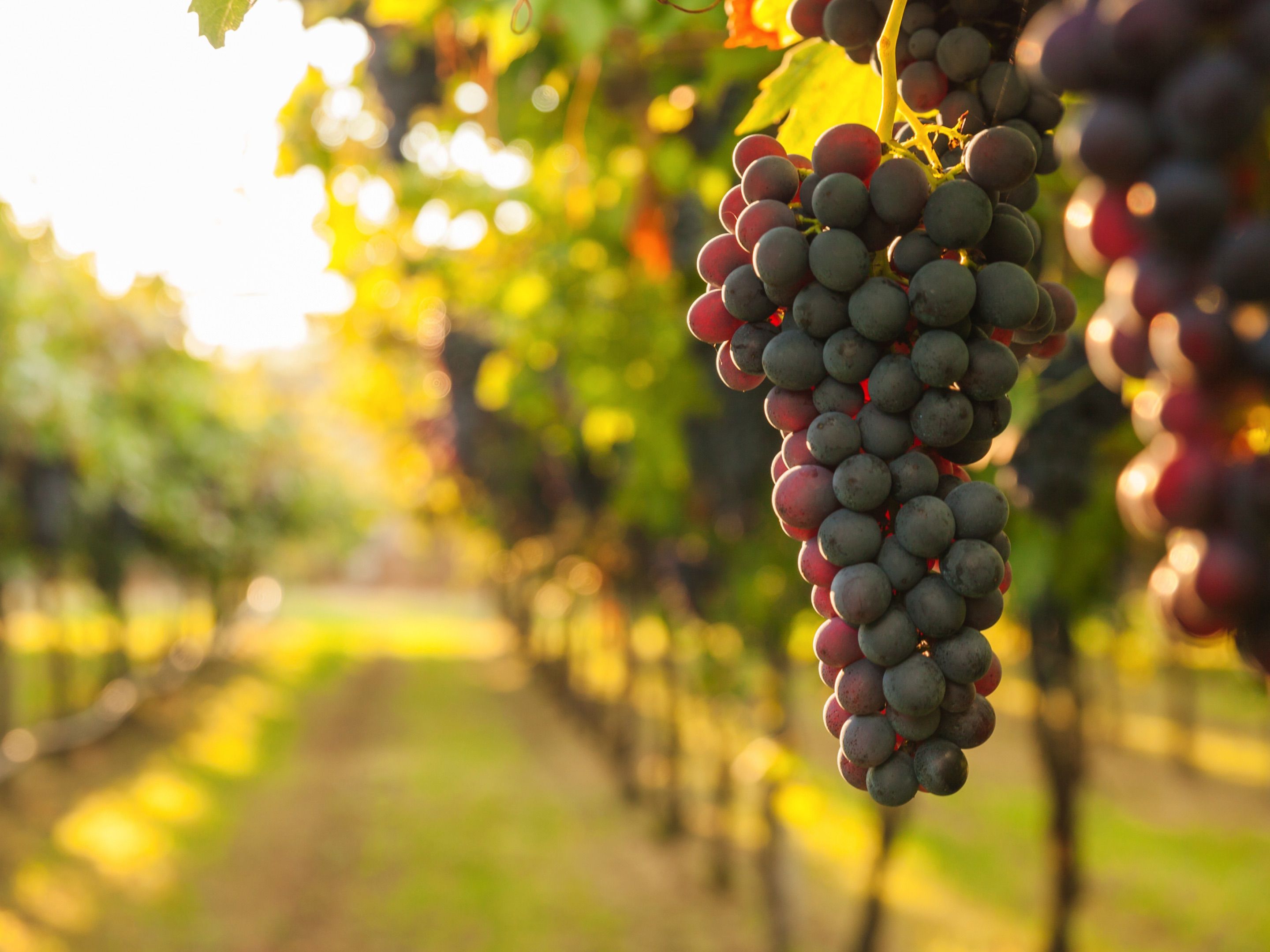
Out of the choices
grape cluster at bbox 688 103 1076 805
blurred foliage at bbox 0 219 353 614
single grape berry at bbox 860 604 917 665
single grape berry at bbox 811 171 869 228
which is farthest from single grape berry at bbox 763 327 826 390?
blurred foliage at bbox 0 219 353 614

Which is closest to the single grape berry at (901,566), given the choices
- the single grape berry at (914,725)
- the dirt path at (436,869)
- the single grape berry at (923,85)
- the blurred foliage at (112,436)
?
the single grape berry at (914,725)

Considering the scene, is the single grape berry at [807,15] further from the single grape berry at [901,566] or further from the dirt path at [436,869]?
the dirt path at [436,869]

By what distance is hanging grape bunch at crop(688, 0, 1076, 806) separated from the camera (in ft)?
2.55

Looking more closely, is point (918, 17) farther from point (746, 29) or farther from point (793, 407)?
point (793, 407)

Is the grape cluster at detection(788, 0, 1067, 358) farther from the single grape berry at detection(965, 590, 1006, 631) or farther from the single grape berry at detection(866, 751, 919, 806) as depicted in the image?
the single grape berry at detection(866, 751, 919, 806)

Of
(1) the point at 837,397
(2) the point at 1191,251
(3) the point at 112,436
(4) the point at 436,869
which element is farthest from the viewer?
(4) the point at 436,869

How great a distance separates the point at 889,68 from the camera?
2.69 ft

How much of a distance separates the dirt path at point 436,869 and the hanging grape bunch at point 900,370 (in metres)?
7.86

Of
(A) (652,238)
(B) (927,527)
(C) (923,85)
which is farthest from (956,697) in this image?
(A) (652,238)

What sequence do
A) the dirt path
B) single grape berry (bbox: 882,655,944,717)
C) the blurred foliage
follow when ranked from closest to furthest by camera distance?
single grape berry (bbox: 882,655,944,717)
the blurred foliage
the dirt path

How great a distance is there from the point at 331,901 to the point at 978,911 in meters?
5.67

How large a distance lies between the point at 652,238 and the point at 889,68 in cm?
260

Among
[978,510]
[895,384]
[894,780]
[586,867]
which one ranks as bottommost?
[586,867]

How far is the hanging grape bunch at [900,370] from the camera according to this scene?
78 cm
